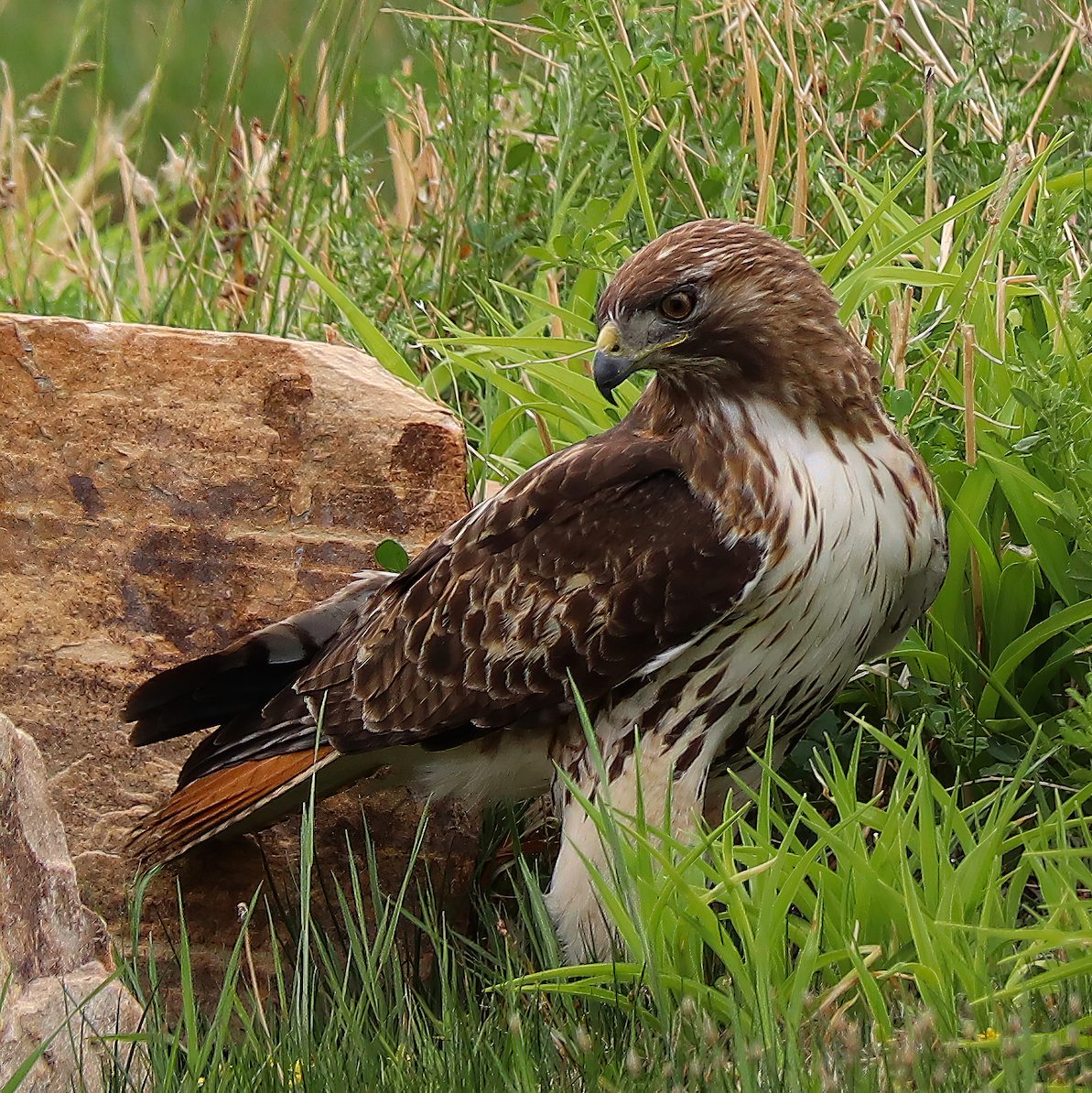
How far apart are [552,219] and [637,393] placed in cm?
63

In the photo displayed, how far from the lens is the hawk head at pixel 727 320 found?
2.86 meters

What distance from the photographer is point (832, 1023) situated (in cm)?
232

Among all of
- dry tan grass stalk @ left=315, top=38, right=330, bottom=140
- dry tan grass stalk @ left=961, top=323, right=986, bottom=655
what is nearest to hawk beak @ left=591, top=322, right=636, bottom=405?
dry tan grass stalk @ left=961, top=323, right=986, bottom=655

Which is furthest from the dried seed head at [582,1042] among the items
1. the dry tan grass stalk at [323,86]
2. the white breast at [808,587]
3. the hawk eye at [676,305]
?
the dry tan grass stalk at [323,86]

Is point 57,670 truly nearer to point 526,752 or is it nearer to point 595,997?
point 526,752

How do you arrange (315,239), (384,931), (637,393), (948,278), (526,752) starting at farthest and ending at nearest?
(315,239) < (637,393) < (948,278) < (526,752) < (384,931)

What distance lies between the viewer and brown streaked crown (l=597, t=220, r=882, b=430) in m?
2.86

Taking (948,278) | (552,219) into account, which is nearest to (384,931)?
(948,278)

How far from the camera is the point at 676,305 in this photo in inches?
113

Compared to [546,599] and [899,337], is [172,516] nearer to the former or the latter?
[546,599]

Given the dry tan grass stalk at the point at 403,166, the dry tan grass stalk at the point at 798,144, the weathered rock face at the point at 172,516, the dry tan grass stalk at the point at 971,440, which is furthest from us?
the dry tan grass stalk at the point at 403,166

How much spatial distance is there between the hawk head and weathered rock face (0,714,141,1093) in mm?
1097

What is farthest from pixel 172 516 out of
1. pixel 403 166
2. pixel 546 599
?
pixel 403 166

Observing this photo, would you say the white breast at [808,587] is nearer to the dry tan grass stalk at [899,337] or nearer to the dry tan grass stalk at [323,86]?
the dry tan grass stalk at [899,337]
